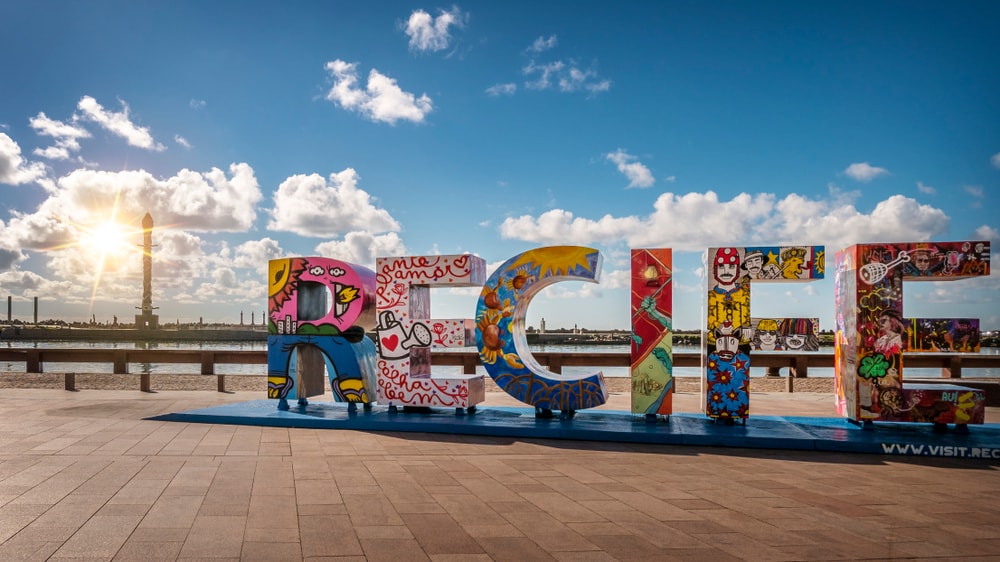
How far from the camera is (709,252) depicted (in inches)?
477

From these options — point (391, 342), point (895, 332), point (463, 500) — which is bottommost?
point (463, 500)

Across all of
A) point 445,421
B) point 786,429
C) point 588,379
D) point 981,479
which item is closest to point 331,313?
point 445,421

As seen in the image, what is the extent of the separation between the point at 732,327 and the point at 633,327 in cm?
158

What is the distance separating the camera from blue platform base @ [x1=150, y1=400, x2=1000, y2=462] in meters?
10.3

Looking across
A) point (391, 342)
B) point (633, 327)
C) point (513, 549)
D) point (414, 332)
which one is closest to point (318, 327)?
point (391, 342)

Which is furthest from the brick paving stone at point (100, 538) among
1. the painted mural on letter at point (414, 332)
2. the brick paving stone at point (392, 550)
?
the painted mural on letter at point (414, 332)

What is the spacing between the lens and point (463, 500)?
286 inches

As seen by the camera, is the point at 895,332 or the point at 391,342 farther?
the point at 391,342

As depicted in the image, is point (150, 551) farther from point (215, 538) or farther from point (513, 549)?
point (513, 549)

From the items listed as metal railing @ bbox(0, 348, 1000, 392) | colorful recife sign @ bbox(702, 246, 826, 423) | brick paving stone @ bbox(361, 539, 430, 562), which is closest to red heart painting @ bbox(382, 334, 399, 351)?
metal railing @ bbox(0, 348, 1000, 392)

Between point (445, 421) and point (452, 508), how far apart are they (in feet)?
17.7

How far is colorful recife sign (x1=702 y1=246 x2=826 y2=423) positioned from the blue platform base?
43 cm

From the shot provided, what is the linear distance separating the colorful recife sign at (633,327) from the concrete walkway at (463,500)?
1676 mm

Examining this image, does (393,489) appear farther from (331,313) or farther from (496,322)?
(331,313)
